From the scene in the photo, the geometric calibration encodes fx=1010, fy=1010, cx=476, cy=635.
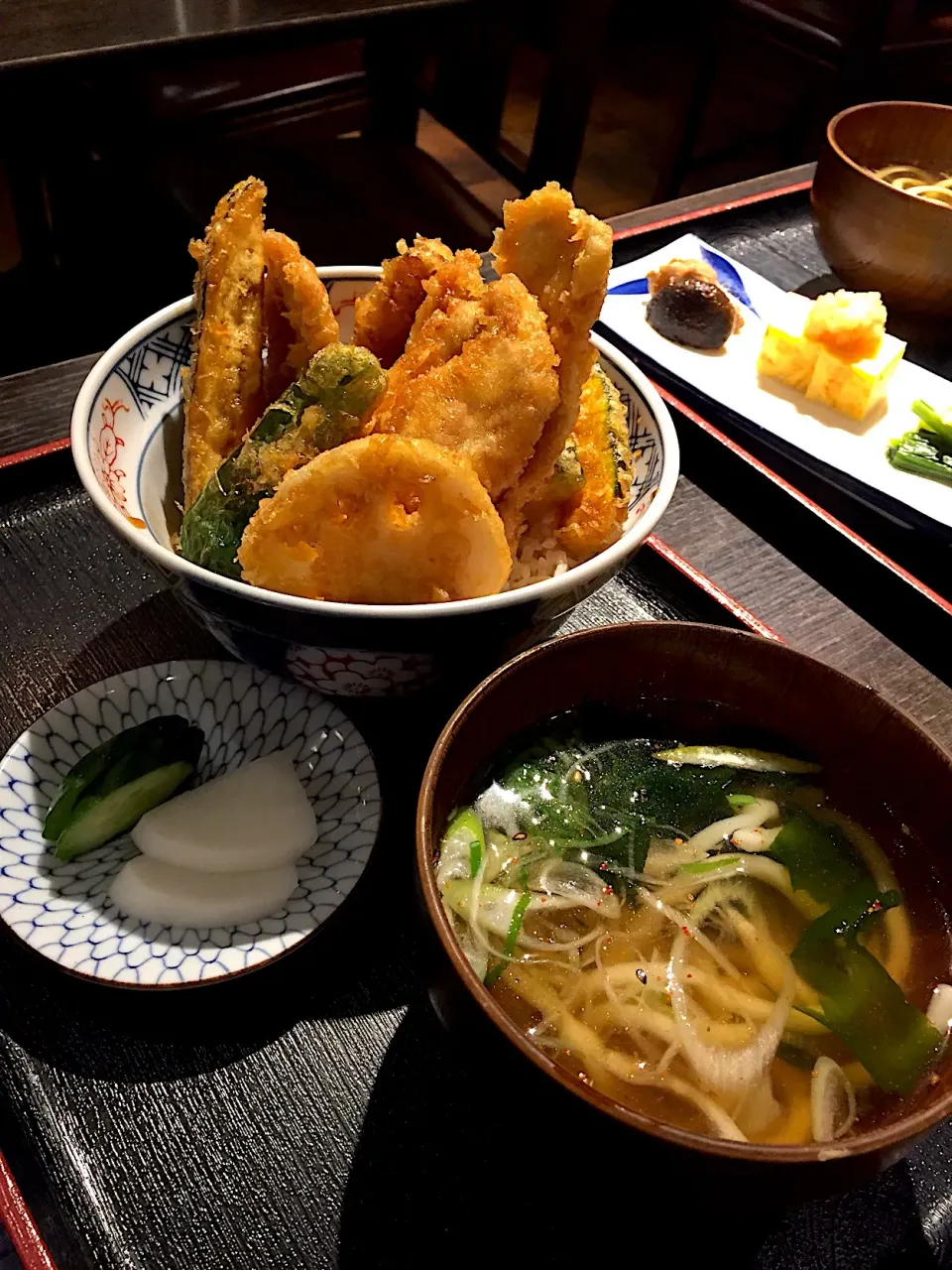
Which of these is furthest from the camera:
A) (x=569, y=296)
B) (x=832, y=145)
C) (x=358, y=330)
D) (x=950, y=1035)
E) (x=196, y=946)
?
(x=832, y=145)

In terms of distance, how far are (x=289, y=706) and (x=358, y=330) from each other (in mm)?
413

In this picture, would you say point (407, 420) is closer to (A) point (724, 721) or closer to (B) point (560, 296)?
(B) point (560, 296)

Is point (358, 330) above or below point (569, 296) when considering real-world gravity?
below

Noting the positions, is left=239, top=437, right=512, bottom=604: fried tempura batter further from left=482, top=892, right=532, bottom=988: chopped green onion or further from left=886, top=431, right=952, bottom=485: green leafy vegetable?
left=886, top=431, right=952, bottom=485: green leafy vegetable

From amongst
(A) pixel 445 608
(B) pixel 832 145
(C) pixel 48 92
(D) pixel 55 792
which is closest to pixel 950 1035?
(A) pixel 445 608

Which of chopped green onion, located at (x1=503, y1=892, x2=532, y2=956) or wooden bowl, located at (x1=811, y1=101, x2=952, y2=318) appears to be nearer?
chopped green onion, located at (x1=503, y1=892, x2=532, y2=956)

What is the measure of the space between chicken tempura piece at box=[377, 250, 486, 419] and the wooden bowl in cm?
100

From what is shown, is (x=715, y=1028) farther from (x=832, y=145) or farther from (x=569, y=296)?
(x=832, y=145)

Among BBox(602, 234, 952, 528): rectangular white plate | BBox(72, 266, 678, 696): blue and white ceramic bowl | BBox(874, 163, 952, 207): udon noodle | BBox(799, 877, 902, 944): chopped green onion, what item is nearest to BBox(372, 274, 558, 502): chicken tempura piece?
BBox(72, 266, 678, 696): blue and white ceramic bowl

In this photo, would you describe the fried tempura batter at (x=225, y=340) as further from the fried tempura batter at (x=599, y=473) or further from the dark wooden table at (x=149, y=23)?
the dark wooden table at (x=149, y=23)

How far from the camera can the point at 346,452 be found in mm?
820

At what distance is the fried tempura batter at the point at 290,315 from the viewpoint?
3.28ft

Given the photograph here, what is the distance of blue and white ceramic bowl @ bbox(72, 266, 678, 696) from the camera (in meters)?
0.83

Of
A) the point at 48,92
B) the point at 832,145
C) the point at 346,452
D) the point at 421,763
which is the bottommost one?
the point at 48,92
